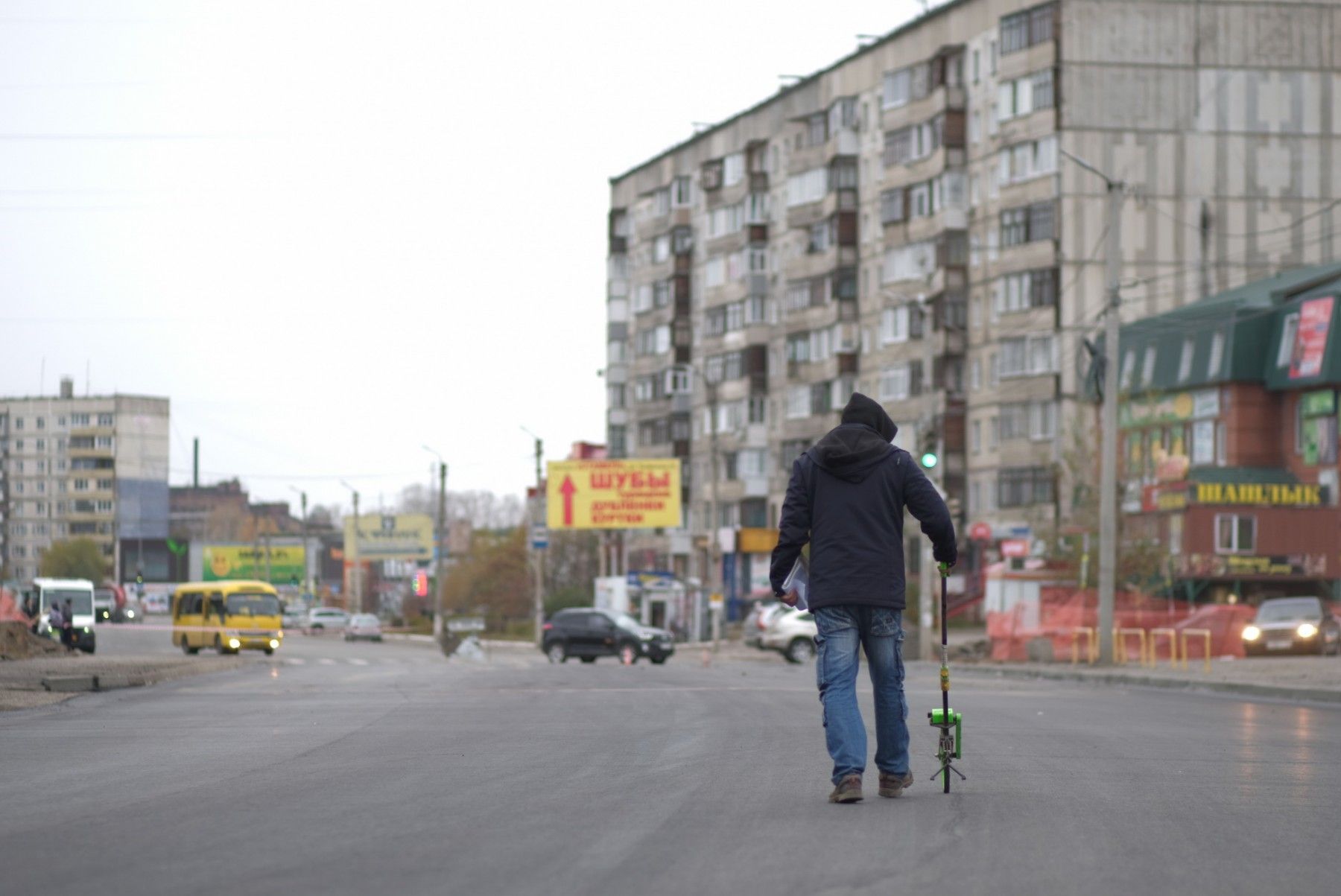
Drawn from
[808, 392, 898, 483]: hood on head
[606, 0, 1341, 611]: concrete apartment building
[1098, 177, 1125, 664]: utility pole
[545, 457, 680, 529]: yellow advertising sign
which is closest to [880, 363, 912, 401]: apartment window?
[606, 0, 1341, 611]: concrete apartment building

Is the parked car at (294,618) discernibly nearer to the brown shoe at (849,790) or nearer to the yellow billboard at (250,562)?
the yellow billboard at (250,562)

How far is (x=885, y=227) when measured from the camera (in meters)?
85.4

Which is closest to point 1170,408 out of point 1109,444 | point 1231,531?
point 1231,531

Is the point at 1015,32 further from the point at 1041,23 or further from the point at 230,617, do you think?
the point at 230,617

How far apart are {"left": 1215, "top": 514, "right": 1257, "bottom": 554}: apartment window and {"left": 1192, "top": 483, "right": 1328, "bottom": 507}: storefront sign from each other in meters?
0.51

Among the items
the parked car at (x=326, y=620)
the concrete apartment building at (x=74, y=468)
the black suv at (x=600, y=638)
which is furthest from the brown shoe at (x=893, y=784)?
the parked car at (x=326, y=620)

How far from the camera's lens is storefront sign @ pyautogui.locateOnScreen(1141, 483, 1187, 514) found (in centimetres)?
5934

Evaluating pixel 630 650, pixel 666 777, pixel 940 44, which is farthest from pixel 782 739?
pixel 940 44

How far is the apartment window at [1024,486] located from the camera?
2948 inches

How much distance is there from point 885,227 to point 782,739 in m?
72.6

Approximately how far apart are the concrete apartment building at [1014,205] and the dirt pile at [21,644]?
32384 millimetres

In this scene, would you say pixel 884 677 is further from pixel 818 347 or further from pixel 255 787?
pixel 818 347

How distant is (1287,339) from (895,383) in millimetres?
26617

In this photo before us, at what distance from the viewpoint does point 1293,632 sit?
40.5 metres
